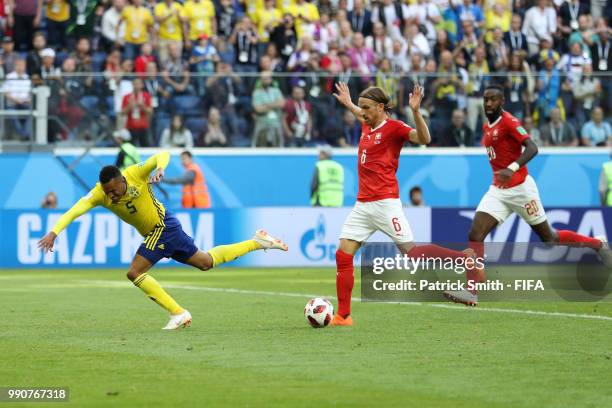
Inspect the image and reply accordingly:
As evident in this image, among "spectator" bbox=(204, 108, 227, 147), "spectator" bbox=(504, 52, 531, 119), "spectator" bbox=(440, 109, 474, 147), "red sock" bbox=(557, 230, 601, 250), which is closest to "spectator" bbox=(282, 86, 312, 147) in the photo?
"spectator" bbox=(204, 108, 227, 147)

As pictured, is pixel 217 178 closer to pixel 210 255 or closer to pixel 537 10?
pixel 537 10

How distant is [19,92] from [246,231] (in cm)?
540

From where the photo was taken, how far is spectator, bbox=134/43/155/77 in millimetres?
26797

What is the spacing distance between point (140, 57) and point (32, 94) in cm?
240

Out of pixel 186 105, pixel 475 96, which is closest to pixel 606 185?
pixel 475 96

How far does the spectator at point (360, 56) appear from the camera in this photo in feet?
91.9

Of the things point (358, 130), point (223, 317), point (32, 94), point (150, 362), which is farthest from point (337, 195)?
point (150, 362)

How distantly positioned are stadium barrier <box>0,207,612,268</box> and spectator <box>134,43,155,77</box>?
11.0ft

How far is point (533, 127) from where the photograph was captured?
2719 cm

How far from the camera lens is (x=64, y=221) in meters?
12.5

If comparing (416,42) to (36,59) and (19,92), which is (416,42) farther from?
(19,92)

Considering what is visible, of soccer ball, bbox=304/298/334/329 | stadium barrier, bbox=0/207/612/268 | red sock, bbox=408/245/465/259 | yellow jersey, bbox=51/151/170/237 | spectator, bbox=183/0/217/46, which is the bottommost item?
stadium barrier, bbox=0/207/612/268

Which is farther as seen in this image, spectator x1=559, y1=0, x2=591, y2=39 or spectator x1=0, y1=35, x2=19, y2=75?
spectator x1=559, y1=0, x2=591, y2=39

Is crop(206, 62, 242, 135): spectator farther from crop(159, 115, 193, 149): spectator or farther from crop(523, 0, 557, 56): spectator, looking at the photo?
crop(523, 0, 557, 56): spectator
